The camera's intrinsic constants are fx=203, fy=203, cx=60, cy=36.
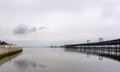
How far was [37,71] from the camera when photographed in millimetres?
17453

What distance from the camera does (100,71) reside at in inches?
717

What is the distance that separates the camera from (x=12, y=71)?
1792 centimetres

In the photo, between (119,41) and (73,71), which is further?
(119,41)

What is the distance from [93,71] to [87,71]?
0.54 metres

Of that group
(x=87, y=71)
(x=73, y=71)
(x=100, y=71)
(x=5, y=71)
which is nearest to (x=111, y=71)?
(x=100, y=71)

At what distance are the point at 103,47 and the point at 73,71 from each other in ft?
263

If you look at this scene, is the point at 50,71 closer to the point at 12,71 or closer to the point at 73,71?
the point at 73,71

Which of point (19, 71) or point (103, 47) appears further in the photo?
point (103, 47)

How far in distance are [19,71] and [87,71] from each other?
608cm

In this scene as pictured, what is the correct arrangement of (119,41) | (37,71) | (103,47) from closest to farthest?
(37,71)
(119,41)
(103,47)

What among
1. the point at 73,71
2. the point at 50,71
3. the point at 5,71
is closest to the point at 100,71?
the point at 73,71

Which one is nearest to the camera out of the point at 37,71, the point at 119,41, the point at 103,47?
the point at 37,71

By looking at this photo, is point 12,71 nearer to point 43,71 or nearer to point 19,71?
point 19,71

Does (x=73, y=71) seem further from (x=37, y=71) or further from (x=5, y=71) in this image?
(x=5, y=71)
